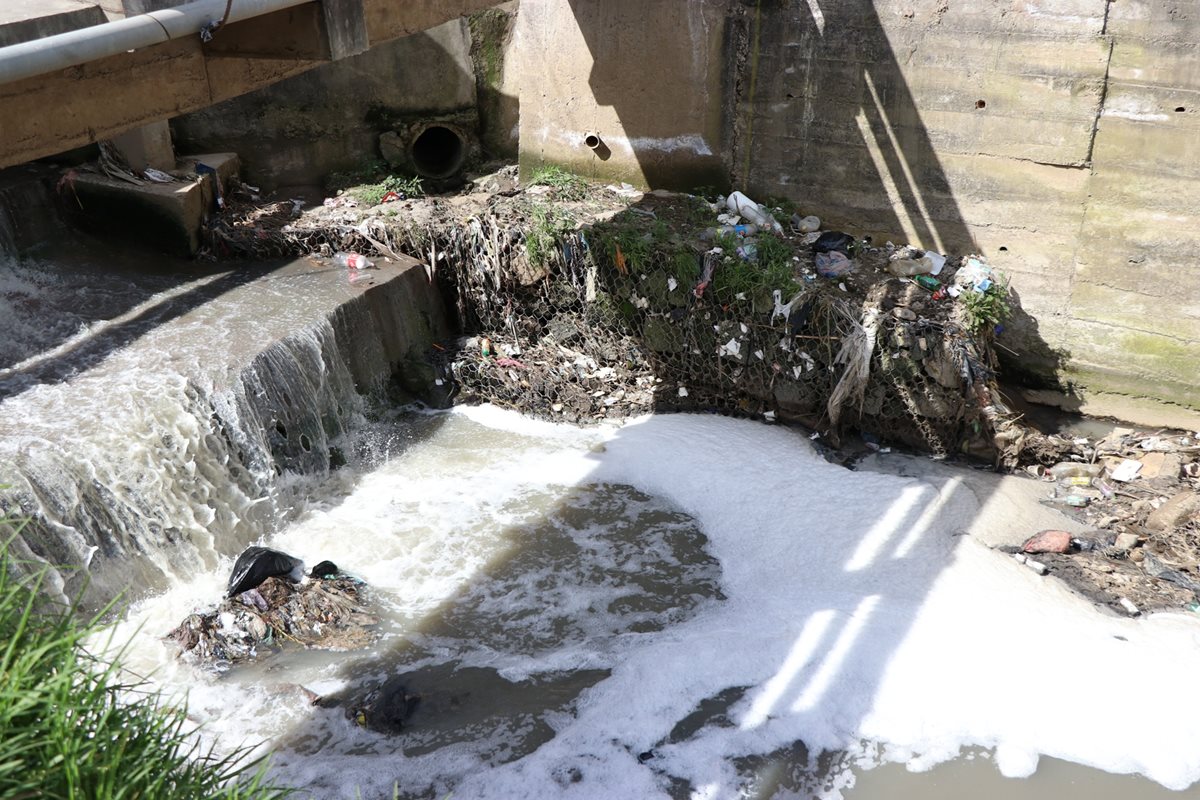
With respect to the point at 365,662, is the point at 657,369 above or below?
above

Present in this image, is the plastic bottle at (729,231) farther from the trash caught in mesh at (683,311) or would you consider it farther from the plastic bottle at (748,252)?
the plastic bottle at (748,252)

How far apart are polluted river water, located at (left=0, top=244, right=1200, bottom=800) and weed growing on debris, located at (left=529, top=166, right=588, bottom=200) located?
1.84 m

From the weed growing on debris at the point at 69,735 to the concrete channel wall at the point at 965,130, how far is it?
19.0 feet

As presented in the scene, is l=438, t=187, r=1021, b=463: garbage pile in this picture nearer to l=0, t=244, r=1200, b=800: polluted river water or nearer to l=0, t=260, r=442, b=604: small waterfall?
l=0, t=244, r=1200, b=800: polluted river water

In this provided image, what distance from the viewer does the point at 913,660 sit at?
4.80 m

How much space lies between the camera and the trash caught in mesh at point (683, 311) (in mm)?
6391

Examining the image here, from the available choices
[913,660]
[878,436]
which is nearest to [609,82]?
[878,436]

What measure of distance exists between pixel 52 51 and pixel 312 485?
11.5 feet

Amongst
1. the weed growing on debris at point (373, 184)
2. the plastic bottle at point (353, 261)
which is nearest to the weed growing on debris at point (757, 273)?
the plastic bottle at point (353, 261)

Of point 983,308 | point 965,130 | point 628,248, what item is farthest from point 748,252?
point 965,130

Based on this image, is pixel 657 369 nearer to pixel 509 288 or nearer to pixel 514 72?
pixel 509 288

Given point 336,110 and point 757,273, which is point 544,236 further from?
point 336,110

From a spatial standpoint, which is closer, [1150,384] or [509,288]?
[1150,384]

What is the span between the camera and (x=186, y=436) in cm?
558
